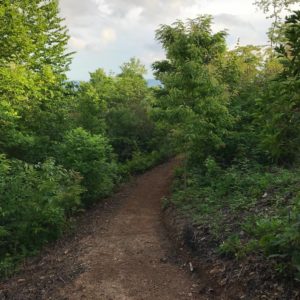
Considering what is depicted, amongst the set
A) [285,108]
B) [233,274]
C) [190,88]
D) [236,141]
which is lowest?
[233,274]

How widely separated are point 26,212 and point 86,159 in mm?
4198

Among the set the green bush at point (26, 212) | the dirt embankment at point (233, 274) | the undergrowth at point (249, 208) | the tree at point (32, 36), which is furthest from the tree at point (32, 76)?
the dirt embankment at point (233, 274)

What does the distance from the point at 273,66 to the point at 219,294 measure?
13.7 m

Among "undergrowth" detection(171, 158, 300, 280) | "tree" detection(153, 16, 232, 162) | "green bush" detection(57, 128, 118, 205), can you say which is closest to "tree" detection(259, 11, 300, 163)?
"undergrowth" detection(171, 158, 300, 280)

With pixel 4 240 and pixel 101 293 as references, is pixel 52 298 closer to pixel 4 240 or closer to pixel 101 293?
pixel 101 293

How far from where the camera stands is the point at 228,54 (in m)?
18.4

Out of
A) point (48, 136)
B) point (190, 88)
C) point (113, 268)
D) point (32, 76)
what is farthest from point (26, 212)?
point (32, 76)

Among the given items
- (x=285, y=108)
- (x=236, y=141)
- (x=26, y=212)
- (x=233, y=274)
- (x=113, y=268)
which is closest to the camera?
(x=285, y=108)

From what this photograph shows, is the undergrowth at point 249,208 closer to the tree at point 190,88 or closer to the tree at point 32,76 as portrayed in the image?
the tree at point 190,88

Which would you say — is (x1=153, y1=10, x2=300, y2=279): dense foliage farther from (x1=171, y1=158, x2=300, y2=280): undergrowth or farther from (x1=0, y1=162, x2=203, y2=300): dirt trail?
(x1=0, y1=162, x2=203, y2=300): dirt trail

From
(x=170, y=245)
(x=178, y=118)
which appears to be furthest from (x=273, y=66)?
(x=170, y=245)

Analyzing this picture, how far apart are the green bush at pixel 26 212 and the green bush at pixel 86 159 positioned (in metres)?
2.65

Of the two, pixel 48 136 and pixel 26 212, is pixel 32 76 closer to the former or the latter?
pixel 48 136

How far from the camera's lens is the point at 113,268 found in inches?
295
